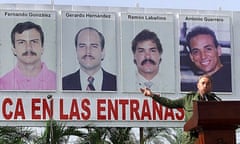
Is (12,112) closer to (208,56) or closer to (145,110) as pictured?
(145,110)

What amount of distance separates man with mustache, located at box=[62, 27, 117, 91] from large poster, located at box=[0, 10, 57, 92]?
23.7 inches

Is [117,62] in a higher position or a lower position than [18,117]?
higher

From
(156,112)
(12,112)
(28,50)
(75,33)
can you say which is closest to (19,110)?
(12,112)

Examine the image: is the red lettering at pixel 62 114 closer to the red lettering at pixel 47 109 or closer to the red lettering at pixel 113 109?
the red lettering at pixel 47 109

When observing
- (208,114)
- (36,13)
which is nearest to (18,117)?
(36,13)

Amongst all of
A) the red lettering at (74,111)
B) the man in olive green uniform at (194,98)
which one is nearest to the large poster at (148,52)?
the red lettering at (74,111)

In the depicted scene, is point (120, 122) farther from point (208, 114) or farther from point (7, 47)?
point (208, 114)

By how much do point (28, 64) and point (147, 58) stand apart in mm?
3357

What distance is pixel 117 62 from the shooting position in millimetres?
17172

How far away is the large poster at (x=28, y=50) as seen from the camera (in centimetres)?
1675

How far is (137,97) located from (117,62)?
1128mm

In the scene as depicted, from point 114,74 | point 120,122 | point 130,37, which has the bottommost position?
point 120,122

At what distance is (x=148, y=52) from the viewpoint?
1756cm

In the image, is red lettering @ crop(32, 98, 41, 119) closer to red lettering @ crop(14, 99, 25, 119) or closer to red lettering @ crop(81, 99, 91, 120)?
red lettering @ crop(14, 99, 25, 119)
